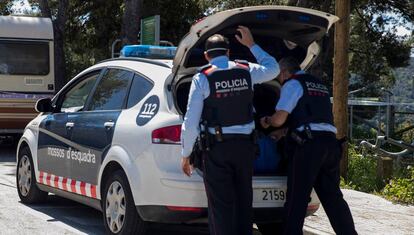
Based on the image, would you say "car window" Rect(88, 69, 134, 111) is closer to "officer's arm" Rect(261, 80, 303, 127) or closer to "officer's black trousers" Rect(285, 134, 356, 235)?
"officer's arm" Rect(261, 80, 303, 127)

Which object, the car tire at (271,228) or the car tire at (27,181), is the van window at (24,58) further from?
the car tire at (271,228)

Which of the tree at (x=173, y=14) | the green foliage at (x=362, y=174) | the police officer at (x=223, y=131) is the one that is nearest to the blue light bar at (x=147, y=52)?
the police officer at (x=223, y=131)

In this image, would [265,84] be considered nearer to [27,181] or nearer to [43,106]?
[43,106]

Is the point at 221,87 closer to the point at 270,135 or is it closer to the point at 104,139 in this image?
the point at 270,135

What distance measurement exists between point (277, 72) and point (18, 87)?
10.3 meters

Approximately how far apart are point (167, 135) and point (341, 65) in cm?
468

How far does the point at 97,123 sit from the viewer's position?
6398 millimetres

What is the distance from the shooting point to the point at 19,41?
14.6m

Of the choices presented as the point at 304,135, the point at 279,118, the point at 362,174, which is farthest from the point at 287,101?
the point at 362,174

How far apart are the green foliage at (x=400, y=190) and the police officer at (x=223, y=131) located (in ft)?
13.4

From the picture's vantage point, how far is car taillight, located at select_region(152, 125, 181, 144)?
538 centimetres

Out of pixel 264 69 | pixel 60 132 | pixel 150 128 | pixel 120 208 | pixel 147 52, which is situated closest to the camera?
pixel 264 69

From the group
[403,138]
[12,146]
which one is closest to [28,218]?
[12,146]

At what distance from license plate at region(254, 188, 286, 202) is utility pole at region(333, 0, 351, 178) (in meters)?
4.08
